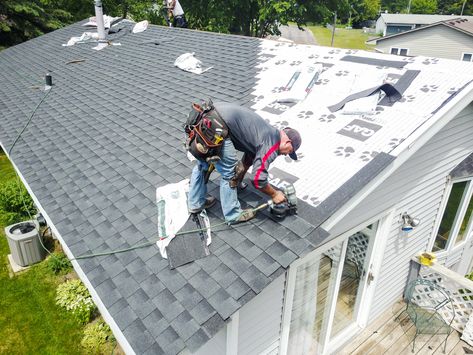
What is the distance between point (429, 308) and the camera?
674cm

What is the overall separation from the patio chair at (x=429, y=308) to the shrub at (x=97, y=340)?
5608 millimetres

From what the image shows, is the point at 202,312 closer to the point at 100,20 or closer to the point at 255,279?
the point at 255,279

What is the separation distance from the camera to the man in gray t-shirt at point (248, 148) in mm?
3766

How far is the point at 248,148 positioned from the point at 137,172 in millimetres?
2178

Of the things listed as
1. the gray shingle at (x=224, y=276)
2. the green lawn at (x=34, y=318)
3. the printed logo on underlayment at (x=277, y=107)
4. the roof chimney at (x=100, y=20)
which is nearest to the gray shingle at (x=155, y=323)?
the gray shingle at (x=224, y=276)

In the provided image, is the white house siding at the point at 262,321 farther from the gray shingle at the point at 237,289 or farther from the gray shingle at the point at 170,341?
the gray shingle at the point at 170,341

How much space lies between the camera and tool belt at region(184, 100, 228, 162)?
12.1 feet

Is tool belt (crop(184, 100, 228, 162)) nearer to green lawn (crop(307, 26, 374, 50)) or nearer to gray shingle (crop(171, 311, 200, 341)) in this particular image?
gray shingle (crop(171, 311, 200, 341))

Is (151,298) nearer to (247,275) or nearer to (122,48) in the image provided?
(247,275)

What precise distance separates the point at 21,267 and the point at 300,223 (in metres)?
7.92

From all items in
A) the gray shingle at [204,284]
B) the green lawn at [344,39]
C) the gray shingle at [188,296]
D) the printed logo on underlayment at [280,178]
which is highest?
the printed logo on underlayment at [280,178]

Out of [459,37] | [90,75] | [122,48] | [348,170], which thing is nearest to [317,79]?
[348,170]

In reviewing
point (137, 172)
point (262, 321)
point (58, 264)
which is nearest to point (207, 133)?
point (137, 172)

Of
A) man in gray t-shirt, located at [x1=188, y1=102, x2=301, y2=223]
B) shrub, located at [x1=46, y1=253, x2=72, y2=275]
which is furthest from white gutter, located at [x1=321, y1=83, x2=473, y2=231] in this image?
shrub, located at [x1=46, y1=253, x2=72, y2=275]
